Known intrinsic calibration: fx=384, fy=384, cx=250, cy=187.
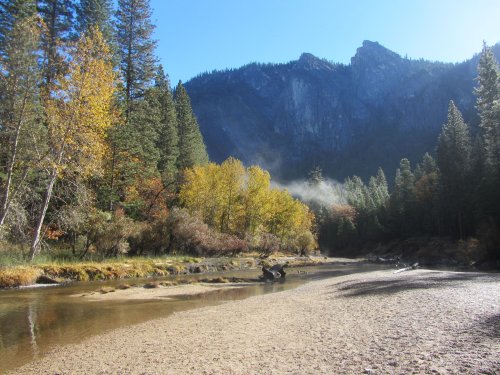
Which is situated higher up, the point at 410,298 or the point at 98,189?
the point at 98,189

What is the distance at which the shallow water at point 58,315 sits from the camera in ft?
28.5

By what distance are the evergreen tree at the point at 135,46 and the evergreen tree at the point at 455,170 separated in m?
48.2

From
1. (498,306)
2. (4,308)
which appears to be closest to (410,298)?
(498,306)

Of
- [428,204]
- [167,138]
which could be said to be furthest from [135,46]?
[428,204]

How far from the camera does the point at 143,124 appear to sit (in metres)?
40.2

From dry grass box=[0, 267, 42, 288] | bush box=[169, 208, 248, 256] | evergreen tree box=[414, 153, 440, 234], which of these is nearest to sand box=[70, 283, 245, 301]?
dry grass box=[0, 267, 42, 288]

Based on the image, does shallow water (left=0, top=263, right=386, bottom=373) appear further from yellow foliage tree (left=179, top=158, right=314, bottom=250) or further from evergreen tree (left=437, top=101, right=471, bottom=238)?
evergreen tree (left=437, top=101, right=471, bottom=238)

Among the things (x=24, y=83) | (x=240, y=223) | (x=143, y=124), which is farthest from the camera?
(x=240, y=223)

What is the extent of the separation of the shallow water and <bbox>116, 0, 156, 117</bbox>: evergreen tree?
1081 inches

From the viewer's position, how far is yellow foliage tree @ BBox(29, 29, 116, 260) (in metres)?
22.2

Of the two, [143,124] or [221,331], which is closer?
[221,331]

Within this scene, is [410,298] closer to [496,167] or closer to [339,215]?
[496,167]

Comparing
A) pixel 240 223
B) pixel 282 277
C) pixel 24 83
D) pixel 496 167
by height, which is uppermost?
pixel 24 83

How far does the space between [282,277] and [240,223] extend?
29079mm
